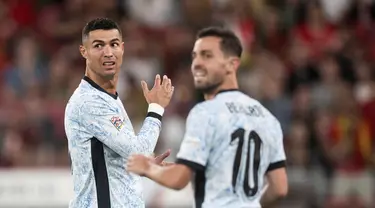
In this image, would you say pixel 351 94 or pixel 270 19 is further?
pixel 270 19

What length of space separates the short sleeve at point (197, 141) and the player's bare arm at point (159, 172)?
0.09 m

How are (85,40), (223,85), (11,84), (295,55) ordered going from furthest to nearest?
(295,55) → (11,84) → (85,40) → (223,85)

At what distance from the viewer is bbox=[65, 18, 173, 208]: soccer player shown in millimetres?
6617

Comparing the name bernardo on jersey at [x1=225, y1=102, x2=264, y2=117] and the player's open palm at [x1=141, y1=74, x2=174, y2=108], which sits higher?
the player's open palm at [x1=141, y1=74, x2=174, y2=108]

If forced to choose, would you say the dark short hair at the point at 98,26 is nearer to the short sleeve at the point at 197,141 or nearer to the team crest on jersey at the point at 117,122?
the team crest on jersey at the point at 117,122

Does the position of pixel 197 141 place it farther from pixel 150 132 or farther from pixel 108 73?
pixel 108 73

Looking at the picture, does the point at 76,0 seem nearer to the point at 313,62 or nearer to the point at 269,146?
the point at 313,62

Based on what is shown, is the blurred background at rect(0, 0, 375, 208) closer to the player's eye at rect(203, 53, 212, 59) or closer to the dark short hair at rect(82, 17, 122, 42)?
the dark short hair at rect(82, 17, 122, 42)

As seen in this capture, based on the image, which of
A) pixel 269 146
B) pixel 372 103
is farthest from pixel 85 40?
pixel 372 103

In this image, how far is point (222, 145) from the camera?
620 cm

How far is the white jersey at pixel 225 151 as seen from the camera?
20.2 ft

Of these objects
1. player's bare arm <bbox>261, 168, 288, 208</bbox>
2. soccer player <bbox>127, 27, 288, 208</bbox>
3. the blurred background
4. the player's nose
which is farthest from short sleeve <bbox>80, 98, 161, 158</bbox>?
the blurred background

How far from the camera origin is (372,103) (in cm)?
1412

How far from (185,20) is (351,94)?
119 inches
